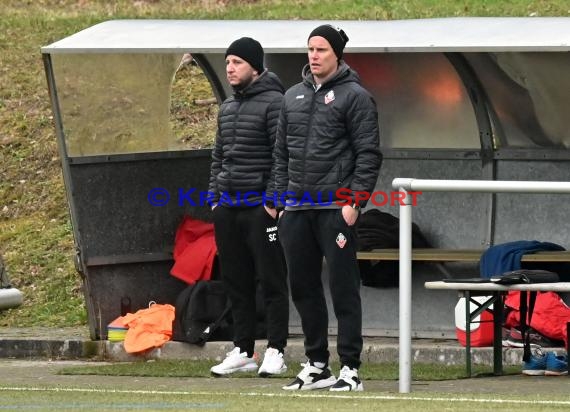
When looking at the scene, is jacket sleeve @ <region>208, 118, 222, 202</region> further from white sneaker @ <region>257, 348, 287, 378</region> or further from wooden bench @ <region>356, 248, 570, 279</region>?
wooden bench @ <region>356, 248, 570, 279</region>

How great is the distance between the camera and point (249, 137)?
9.63 m

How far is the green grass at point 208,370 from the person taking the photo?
9.63 metres

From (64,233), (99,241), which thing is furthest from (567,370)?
(64,233)

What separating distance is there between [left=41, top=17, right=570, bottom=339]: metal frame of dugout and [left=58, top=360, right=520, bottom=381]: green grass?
99cm

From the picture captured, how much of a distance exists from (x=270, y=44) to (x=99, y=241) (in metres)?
2.20

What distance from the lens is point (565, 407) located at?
7.36m

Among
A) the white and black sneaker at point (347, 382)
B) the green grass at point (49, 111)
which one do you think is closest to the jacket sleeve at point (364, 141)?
the white and black sneaker at point (347, 382)

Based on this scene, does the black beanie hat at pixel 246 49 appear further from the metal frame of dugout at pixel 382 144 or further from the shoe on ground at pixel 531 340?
the shoe on ground at pixel 531 340

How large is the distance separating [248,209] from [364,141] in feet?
4.88

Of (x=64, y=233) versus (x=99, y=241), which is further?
(x=64, y=233)

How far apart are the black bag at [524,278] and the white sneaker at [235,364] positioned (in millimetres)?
1620

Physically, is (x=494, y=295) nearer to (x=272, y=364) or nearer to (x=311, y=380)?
(x=272, y=364)

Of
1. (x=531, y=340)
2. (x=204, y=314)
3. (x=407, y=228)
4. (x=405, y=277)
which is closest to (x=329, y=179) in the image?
(x=407, y=228)

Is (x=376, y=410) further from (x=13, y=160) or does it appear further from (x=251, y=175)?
(x=13, y=160)
